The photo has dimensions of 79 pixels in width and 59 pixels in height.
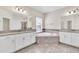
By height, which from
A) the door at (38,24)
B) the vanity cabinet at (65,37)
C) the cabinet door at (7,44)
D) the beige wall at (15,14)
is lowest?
the cabinet door at (7,44)

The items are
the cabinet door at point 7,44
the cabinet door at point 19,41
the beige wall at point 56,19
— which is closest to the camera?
the beige wall at point 56,19

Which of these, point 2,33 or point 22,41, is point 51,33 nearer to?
point 22,41

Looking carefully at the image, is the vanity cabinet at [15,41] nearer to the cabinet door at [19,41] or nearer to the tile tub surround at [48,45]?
the cabinet door at [19,41]

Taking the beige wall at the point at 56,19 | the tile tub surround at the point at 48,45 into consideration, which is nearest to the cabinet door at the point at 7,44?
the tile tub surround at the point at 48,45

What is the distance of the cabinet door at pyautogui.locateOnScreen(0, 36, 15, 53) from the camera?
4.67 feet

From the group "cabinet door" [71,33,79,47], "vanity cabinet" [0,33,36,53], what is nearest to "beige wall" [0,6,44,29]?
"vanity cabinet" [0,33,36,53]

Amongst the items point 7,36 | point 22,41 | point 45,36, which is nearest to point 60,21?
point 45,36

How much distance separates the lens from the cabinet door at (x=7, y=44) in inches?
56.1

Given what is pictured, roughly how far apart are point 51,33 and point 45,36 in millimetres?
118

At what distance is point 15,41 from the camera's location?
167cm

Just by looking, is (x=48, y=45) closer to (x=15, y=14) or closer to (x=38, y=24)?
(x=38, y=24)

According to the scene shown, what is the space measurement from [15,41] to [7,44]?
18cm

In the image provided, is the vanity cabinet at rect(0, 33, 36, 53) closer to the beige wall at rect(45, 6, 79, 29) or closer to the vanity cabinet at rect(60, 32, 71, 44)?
the beige wall at rect(45, 6, 79, 29)

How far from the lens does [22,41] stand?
5.35 ft
